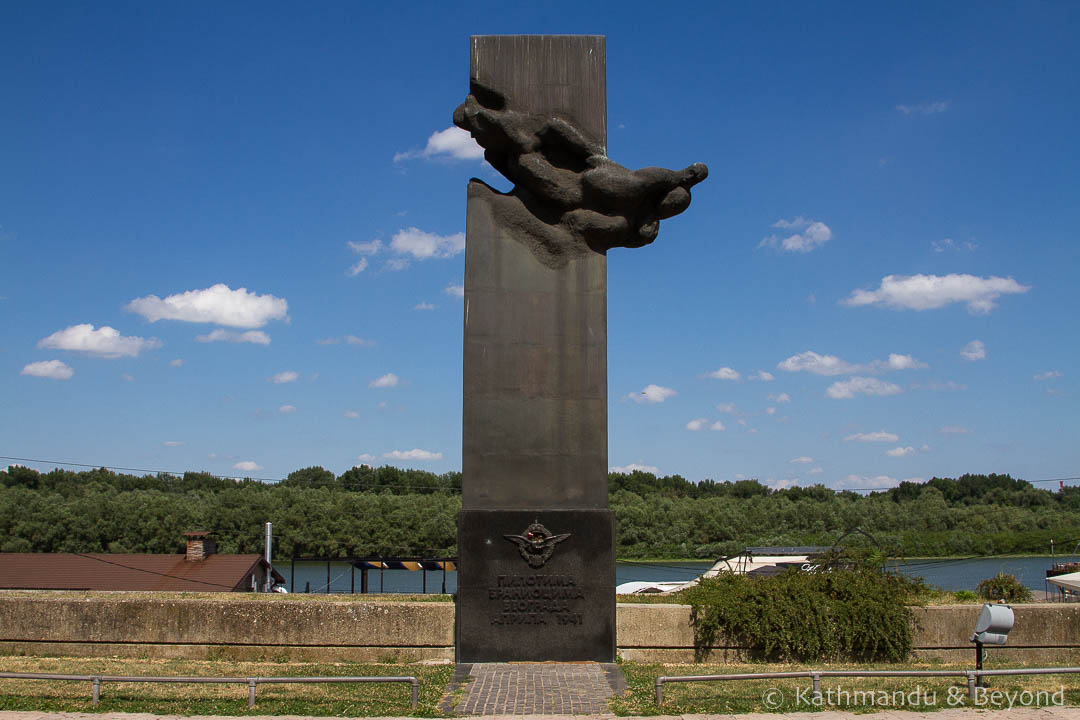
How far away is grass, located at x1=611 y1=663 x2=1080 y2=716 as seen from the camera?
692 centimetres

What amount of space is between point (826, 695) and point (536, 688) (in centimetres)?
250

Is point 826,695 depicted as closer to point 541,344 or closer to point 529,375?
point 529,375

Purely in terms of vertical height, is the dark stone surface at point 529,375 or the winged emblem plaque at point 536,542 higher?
the dark stone surface at point 529,375

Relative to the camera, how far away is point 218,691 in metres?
7.74

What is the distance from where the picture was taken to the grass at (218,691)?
6.93m

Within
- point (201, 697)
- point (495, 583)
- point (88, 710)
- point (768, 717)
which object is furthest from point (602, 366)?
point (88, 710)

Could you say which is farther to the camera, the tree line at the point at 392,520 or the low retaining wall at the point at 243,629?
the tree line at the point at 392,520

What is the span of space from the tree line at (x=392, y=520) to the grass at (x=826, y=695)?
5152 cm

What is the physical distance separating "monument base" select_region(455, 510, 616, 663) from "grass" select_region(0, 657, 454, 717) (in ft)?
2.10

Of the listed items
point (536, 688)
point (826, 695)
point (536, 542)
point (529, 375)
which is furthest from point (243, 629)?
point (826, 695)

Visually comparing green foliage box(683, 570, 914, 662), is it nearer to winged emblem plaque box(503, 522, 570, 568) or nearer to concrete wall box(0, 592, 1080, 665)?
concrete wall box(0, 592, 1080, 665)

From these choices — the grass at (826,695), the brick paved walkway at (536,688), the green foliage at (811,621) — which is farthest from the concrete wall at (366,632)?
the grass at (826,695)

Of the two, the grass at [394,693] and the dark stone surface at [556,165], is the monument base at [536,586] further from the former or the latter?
the dark stone surface at [556,165]

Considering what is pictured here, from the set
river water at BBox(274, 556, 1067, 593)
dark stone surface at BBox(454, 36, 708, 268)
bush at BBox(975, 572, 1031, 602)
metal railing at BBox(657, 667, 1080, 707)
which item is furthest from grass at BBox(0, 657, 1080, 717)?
river water at BBox(274, 556, 1067, 593)
